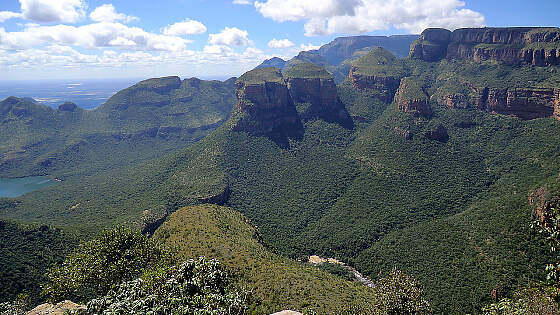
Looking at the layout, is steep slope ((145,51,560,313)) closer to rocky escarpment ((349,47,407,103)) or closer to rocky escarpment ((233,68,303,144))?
rocky escarpment ((349,47,407,103))

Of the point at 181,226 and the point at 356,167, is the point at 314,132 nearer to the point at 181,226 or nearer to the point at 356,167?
the point at 356,167

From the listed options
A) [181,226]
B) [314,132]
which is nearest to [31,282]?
[181,226]

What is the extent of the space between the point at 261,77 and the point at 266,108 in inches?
758

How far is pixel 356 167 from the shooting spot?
124m

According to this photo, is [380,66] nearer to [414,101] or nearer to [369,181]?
[414,101]

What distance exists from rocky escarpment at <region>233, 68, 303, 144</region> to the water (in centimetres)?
12284

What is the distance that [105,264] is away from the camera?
33.9m

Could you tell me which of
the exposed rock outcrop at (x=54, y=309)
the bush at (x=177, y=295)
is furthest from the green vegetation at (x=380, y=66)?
the exposed rock outcrop at (x=54, y=309)

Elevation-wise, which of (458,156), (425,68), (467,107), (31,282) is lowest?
(31,282)

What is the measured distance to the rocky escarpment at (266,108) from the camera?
149375 millimetres

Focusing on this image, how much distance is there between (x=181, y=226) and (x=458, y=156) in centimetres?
10782

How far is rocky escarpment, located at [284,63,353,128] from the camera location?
161 metres

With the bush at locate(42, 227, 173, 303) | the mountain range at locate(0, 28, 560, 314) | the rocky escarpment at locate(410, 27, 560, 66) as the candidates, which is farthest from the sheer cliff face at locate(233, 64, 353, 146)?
the bush at locate(42, 227, 173, 303)

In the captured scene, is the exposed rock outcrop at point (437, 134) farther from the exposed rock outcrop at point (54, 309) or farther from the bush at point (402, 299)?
the exposed rock outcrop at point (54, 309)
